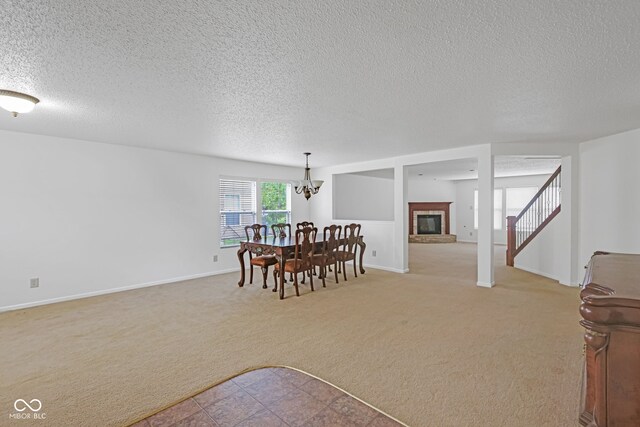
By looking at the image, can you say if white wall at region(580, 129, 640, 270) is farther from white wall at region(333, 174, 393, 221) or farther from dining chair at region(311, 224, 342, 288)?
white wall at region(333, 174, 393, 221)

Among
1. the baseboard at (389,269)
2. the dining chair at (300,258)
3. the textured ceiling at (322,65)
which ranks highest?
the textured ceiling at (322,65)

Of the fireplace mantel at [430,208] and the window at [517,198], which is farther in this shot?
the fireplace mantel at [430,208]

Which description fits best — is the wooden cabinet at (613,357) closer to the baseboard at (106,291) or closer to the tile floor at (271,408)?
the tile floor at (271,408)

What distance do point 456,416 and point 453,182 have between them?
11098 mm

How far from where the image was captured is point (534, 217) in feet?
20.7

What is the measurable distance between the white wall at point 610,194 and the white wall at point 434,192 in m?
6.46

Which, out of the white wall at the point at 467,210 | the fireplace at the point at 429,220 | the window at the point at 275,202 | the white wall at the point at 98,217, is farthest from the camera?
the fireplace at the point at 429,220

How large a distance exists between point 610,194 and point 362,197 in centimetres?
561

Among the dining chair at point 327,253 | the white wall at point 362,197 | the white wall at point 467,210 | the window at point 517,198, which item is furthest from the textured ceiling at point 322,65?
the white wall at point 467,210

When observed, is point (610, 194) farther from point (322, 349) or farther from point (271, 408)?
point (271, 408)

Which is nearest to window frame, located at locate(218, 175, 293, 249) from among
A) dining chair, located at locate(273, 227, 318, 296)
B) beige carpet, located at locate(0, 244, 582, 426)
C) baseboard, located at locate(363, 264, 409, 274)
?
beige carpet, located at locate(0, 244, 582, 426)

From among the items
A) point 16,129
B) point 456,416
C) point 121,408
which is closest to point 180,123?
point 16,129

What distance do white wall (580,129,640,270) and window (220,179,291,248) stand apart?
5549mm

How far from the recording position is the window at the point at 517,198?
10117 millimetres
